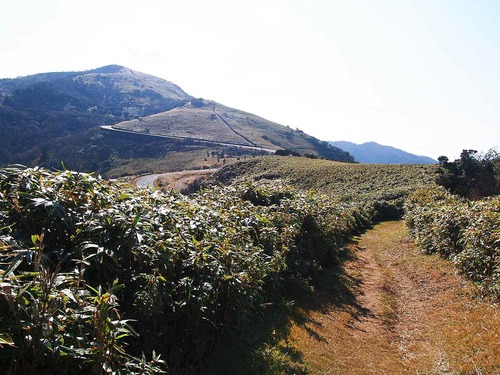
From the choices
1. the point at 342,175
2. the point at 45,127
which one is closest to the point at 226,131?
the point at 45,127

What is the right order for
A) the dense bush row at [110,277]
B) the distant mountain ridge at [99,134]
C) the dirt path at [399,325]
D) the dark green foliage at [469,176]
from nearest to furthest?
the dense bush row at [110,277], the dirt path at [399,325], the dark green foliage at [469,176], the distant mountain ridge at [99,134]

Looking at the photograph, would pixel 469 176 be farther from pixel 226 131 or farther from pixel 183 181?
pixel 226 131

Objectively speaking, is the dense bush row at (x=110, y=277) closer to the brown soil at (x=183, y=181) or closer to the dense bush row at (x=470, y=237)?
the dense bush row at (x=470, y=237)

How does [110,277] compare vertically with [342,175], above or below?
below

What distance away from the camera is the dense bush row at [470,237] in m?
9.52

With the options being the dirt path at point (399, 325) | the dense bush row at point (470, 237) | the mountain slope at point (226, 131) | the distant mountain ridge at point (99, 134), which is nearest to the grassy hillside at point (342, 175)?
the dense bush row at point (470, 237)

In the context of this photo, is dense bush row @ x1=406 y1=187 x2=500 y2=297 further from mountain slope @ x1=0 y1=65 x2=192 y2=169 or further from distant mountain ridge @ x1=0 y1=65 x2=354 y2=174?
distant mountain ridge @ x1=0 y1=65 x2=354 y2=174

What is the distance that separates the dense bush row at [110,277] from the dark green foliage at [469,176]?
108ft

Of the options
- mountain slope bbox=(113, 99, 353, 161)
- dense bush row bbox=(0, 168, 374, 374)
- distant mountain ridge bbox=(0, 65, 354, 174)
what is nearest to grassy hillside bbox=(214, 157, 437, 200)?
dense bush row bbox=(0, 168, 374, 374)

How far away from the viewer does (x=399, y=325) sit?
343 inches

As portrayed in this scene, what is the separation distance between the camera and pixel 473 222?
37.5ft

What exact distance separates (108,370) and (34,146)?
109705 millimetres

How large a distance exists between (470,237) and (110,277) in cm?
1100

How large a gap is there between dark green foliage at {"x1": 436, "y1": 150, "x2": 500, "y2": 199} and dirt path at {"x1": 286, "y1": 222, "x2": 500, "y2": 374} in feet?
79.8
